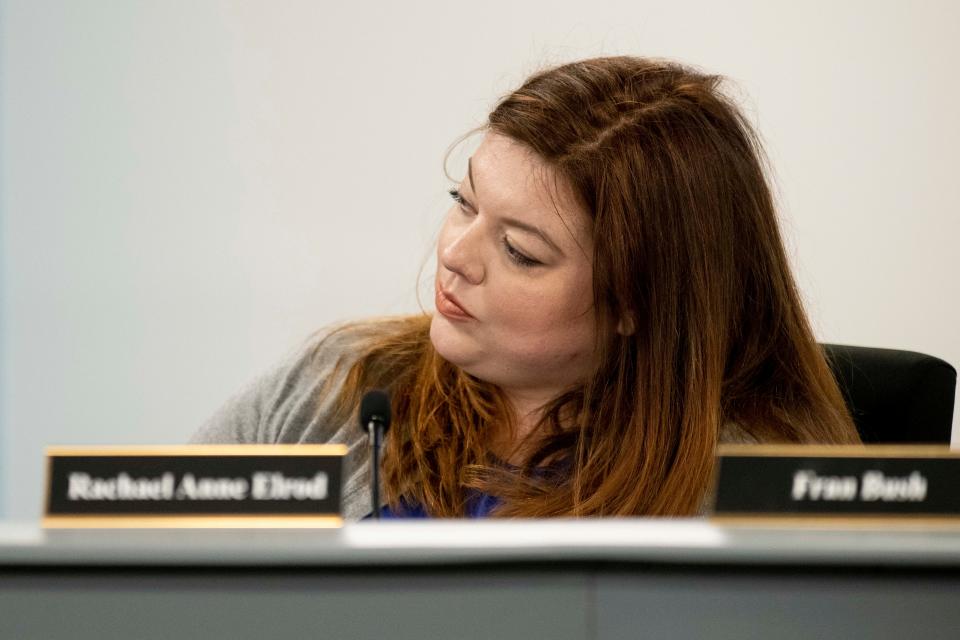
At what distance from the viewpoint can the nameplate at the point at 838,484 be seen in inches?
25.6

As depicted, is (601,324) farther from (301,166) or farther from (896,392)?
(301,166)

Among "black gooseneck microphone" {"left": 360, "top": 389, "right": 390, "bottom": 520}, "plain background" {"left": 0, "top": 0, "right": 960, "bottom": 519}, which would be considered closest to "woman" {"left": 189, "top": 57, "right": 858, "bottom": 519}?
"black gooseneck microphone" {"left": 360, "top": 389, "right": 390, "bottom": 520}

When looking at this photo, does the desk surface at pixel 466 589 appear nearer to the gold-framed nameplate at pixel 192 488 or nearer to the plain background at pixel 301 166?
the gold-framed nameplate at pixel 192 488

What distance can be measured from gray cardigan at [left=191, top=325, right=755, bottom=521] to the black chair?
62 centimetres

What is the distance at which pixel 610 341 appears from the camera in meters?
1.35

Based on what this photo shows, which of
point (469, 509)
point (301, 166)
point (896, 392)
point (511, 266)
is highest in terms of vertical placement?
point (301, 166)

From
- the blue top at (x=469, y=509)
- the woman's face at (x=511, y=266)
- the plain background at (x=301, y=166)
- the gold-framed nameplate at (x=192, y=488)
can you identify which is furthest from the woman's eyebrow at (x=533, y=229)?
the plain background at (x=301, y=166)

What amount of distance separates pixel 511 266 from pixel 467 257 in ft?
0.17

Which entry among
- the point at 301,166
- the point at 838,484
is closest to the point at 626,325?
Result: the point at 838,484

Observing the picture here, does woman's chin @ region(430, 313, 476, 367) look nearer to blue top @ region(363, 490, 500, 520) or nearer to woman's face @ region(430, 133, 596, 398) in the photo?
woman's face @ region(430, 133, 596, 398)

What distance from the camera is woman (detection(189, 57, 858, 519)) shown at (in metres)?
1.27

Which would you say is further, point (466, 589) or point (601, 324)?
point (601, 324)

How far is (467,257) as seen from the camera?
4.18ft

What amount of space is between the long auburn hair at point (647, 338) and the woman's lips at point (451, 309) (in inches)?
5.5
